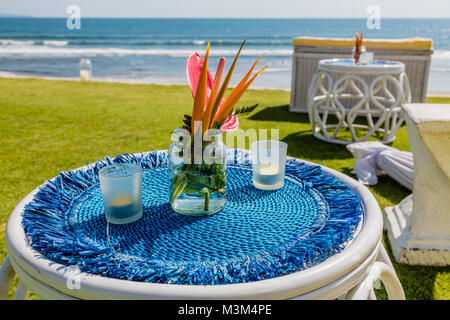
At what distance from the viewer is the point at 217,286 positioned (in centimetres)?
54

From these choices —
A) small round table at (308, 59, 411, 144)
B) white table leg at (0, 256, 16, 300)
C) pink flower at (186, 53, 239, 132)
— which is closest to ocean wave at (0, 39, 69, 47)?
small round table at (308, 59, 411, 144)

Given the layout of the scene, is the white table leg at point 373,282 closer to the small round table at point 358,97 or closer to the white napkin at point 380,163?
the white napkin at point 380,163

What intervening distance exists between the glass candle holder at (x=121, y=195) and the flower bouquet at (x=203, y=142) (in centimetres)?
7

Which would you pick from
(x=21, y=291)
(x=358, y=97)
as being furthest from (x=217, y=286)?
(x=358, y=97)

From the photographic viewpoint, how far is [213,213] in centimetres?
79

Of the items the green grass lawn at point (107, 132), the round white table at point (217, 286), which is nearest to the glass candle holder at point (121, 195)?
the round white table at point (217, 286)

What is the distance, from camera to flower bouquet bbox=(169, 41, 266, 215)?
27.4 inches

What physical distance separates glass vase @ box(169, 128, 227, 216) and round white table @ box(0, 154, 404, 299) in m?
0.24

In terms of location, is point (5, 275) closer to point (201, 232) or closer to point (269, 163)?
point (201, 232)

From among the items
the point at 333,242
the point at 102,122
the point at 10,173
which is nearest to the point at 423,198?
the point at 333,242

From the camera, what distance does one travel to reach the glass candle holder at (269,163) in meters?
0.89

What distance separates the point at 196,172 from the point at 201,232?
0.38 ft

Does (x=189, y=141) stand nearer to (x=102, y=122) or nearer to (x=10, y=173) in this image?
(x=10, y=173)
